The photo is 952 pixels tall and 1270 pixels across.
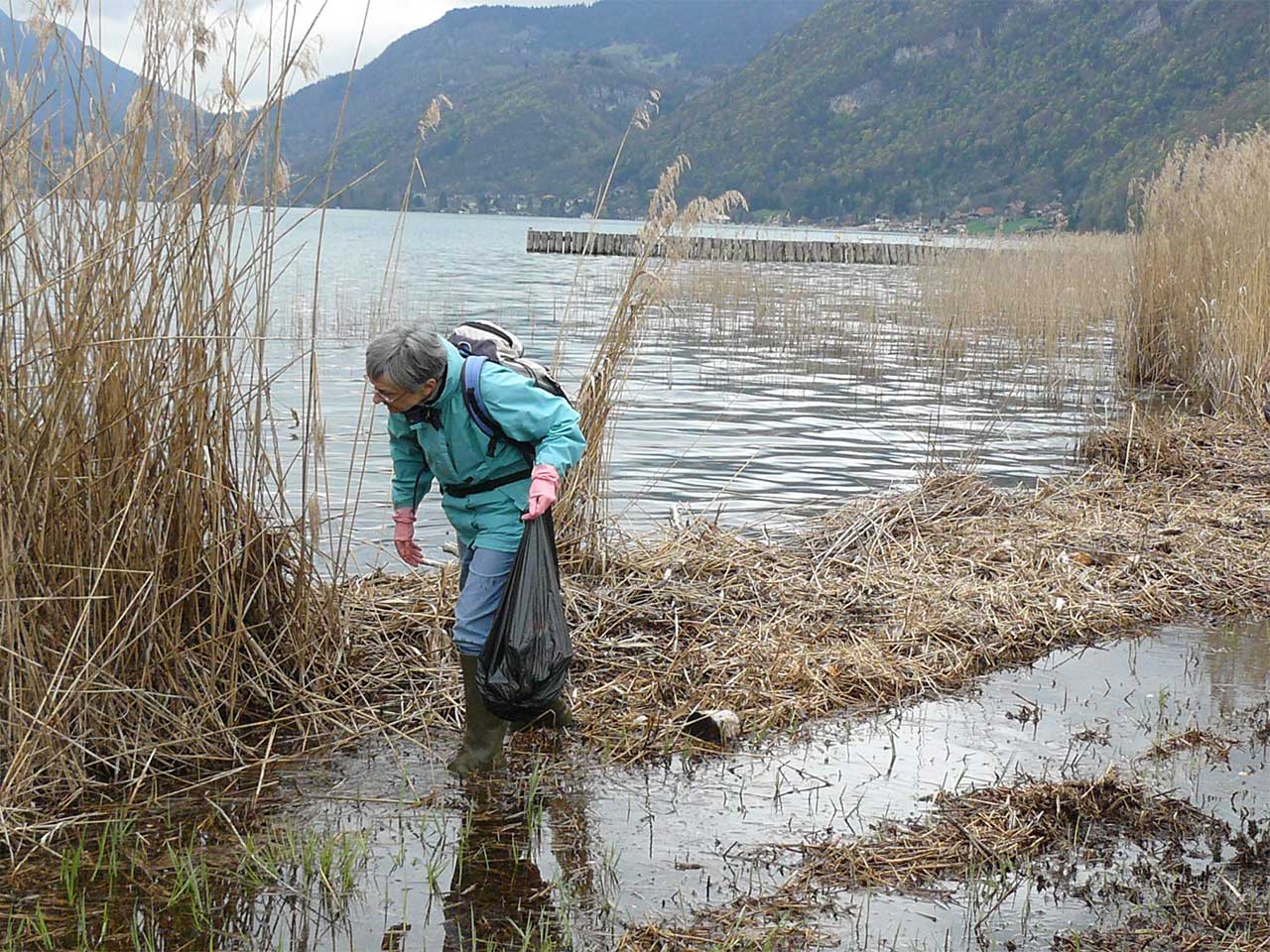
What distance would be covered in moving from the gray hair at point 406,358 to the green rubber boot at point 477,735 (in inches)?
38.4

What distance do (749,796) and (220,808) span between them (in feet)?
5.33

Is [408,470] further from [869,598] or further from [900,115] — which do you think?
[900,115]

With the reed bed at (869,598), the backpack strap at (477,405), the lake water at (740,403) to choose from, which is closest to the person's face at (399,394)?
the backpack strap at (477,405)

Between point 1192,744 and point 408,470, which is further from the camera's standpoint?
point 1192,744

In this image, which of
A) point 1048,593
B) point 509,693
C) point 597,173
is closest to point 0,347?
point 509,693

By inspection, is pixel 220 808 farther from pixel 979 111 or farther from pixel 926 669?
pixel 979 111

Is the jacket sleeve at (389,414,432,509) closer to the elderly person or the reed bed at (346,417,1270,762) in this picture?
the elderly person

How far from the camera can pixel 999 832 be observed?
3697mm

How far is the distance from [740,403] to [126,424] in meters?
9.76

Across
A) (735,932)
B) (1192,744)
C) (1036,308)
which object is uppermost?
(1036,308)

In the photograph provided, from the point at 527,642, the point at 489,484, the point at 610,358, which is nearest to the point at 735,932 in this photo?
the point at 527,642

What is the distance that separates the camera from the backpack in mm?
3984

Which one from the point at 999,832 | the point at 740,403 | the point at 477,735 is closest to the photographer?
the point at 999,832

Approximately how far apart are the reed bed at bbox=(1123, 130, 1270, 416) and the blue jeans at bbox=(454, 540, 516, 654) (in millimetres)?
8015
